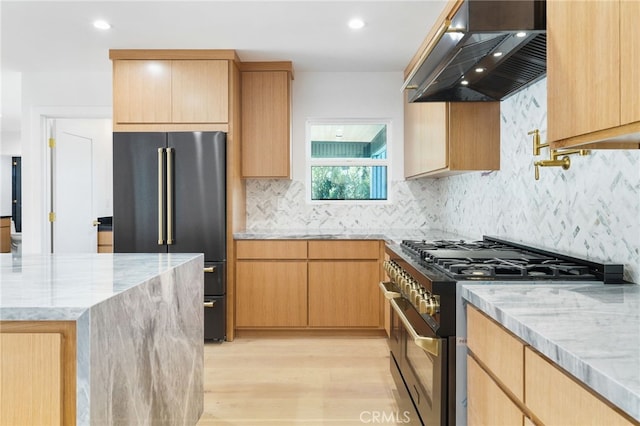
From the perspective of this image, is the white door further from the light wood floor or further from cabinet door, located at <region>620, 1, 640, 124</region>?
cabinet door, located at <region>620, 1, 640, 124</region>

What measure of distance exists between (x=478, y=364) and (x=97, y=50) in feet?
12.4

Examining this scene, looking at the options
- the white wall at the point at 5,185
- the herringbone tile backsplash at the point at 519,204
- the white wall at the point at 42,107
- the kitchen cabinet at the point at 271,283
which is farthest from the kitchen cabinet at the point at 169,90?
the white wall at the point at 5,185

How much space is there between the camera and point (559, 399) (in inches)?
37.2

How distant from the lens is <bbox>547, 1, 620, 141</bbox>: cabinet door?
1.16 metres

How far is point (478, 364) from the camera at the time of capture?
1460 mm

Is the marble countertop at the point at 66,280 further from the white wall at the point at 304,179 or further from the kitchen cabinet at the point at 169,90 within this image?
the white wall at the point at 304,179

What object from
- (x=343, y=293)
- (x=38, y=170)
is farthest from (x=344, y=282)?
(x=38, y=170)

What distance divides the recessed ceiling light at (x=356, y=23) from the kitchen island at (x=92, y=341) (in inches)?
83.8

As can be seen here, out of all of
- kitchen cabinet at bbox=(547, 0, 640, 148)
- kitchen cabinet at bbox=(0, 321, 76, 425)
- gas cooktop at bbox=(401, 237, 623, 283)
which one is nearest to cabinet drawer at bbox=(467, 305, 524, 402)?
gas cooktop at bbox=(401, 237, 623, 283)

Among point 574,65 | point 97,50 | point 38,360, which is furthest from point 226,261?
point 574,65

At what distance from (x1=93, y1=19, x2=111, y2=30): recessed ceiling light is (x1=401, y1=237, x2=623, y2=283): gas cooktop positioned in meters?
2.66

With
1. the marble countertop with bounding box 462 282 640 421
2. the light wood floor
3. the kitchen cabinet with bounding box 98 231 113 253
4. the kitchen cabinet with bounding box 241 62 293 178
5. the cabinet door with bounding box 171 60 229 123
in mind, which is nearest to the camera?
the marble countertop with bounding box 462 282 640 421

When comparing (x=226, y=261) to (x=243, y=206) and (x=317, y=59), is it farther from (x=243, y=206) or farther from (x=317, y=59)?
(x=317, y=59)

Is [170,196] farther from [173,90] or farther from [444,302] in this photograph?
[444,302]
